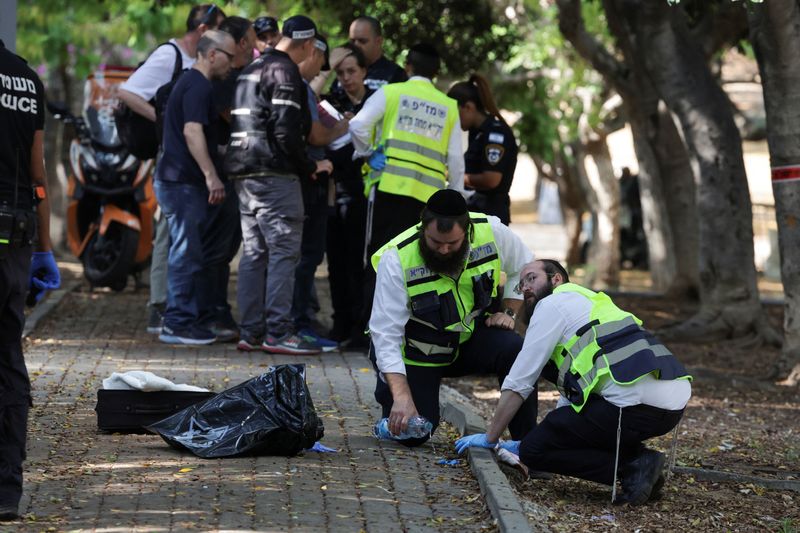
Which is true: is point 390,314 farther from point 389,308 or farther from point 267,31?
point 267,31

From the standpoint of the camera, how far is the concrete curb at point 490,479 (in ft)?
18.3

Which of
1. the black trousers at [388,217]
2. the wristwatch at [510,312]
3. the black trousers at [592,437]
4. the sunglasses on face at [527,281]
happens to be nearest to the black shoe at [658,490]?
the black trousers at [592,437]

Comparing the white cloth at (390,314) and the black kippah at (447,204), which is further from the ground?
the black kippah at (447,204)

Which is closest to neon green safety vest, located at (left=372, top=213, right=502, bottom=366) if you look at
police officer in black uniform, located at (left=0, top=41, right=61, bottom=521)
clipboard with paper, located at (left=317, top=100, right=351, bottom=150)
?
police officer in black uniform, located at (left=0, top=41, right=61, bottom=521)

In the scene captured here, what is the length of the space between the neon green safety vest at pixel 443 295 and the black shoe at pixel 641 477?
1164mm

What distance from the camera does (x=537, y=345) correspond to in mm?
6324

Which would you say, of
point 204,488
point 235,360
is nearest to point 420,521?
point 204,488

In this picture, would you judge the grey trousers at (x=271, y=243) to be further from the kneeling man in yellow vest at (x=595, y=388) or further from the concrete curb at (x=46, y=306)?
the kneeling man in yellow vest at (x=595, y=388)

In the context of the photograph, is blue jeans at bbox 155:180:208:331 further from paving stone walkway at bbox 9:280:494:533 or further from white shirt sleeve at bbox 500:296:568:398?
white shirt sleeve at bbox 500:296:568:398

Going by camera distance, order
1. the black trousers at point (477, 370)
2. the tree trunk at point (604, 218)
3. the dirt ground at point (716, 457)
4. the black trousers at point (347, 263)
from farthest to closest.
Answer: the tree trunk at point (604, 218) → the black trousers at point (347, 263) → the black trousers at point (477, 370) → the dirt ground at point (716, 457)

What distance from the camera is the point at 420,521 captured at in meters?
5.71

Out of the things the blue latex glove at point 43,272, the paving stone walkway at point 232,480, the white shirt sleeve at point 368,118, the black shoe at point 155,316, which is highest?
the white shirt sleeve at point 368,118

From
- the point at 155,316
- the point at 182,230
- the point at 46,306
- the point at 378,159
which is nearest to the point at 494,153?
the point at 378,159

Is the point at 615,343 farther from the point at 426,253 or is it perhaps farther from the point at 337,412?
the point at 337,412
